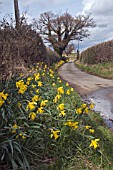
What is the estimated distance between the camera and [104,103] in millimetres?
6688

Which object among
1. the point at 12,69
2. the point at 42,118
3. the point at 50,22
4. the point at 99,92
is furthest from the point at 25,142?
the point at 50,22

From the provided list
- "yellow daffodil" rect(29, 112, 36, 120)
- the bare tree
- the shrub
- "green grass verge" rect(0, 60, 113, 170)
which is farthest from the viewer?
the bare tree

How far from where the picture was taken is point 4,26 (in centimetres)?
812

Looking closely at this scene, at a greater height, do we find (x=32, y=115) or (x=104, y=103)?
(x=32, y=115)

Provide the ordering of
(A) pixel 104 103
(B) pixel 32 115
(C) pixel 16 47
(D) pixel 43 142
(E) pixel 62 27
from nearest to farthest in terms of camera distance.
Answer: (B) pixel 32 115 < (D) pixel 43 142 < (A) pixel 104 103 < (C) pixel 16 47 < (E) pixel 62 27

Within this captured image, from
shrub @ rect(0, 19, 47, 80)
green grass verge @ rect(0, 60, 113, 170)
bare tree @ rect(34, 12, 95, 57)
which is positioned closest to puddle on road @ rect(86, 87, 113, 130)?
green grass verge @ rect(0, 60, 113, 170)

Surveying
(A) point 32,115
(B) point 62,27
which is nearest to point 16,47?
(A) point 32,115

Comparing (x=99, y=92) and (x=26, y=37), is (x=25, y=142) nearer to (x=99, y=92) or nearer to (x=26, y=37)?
(x=99, y=92)

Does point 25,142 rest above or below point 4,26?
below

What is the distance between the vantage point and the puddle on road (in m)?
5.28

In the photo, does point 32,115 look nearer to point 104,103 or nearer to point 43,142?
point 43,142

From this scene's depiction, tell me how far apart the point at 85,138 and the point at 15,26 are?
23.7ft

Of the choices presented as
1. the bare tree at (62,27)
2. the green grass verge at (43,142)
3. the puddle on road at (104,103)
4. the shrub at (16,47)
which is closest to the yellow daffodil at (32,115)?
the green grass verge at (43,142)

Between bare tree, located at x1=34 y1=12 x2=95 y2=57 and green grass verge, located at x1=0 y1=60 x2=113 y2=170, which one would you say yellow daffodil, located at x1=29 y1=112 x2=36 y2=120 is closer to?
green grass verge, located at x1=0 y1=60 x2=113 y2=170
